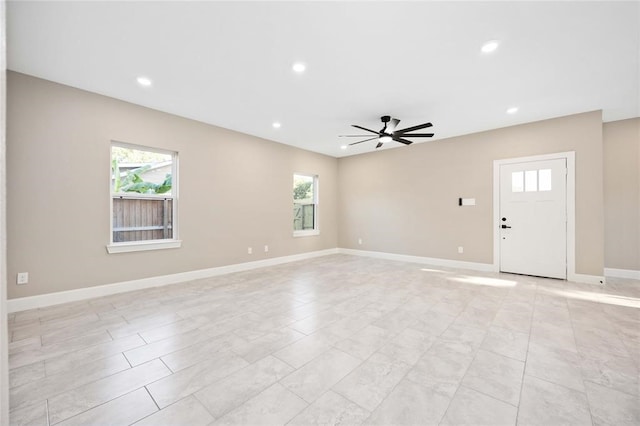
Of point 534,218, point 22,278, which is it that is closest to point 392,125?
point 534,218

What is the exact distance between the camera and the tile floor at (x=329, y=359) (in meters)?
1.57

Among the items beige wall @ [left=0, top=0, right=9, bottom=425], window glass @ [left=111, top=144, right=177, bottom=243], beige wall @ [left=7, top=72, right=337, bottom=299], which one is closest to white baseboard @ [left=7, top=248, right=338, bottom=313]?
beige wall @ [left=7, top=72, right=337, bottom=299]

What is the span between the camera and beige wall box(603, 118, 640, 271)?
15.3 feet

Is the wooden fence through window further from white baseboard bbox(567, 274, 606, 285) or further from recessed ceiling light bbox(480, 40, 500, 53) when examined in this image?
white baseboard bbox(567, 274, 606, 285)

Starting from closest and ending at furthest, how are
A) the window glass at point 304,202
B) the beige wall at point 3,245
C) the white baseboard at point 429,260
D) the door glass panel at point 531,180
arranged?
1. the beige wall at point 3,245
2. the door glass panel at point 531,180
3. the white baseboard at point 429,260
4. the window glass at point 304,202

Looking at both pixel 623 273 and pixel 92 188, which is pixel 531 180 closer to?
pixel 623 273

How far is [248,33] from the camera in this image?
2.49 metres

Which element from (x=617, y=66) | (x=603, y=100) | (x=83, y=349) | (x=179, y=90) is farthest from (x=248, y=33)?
(x=603, y=100)

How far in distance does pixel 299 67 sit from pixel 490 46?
199 centimetres

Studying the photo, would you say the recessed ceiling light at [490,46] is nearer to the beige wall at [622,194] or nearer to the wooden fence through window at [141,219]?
the beige wall at [622,194]

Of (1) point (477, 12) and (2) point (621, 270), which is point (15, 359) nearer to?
(1) point (477, 12)

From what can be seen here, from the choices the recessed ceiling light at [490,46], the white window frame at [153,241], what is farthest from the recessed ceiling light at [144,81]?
the recessed ceiling light at [490,46]

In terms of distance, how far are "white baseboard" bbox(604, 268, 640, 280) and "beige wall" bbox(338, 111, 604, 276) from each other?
1036 mm

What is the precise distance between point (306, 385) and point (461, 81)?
12.3 ft
